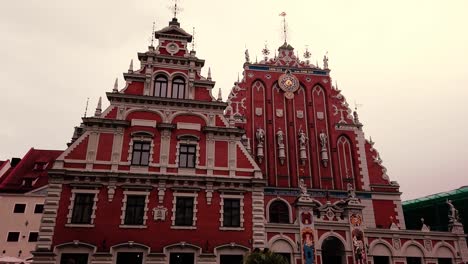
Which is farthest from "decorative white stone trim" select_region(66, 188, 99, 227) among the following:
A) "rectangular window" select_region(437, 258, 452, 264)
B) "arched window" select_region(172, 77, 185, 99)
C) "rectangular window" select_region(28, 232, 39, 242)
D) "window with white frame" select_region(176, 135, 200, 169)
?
"rectangular window" select_region(437, 258, 452, 264)

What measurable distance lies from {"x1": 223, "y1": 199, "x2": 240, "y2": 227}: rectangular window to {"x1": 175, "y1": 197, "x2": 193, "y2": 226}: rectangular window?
1.97 metres

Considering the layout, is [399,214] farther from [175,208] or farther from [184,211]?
[175,208]

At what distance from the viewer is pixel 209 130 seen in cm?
2266

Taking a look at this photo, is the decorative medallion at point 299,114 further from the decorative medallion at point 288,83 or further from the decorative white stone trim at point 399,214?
the decorative white stone trim at point 399,214

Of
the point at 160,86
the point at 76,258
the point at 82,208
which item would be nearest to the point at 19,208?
the point at 82,208

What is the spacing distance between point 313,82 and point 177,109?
49.6 feet

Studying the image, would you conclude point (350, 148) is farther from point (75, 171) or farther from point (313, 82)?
point (75, 171)

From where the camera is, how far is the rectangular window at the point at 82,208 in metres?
19.6

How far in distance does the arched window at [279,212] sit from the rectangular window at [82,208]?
42.9 feet

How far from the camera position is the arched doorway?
2184 cm

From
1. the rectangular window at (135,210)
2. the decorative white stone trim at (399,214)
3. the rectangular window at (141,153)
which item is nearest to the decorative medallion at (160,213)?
the rectangular window at (135,210)

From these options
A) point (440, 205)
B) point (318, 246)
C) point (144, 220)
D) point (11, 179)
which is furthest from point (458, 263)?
point (11, 179)

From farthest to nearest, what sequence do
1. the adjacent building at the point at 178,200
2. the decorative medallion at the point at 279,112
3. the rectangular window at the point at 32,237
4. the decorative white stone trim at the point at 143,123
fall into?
the rectangular window at the point at 32,237 < the decorative medallion at the point at 279,112 < the decorative white stone trim at the point at 143,123 < the adjacent building at the point at 178,200

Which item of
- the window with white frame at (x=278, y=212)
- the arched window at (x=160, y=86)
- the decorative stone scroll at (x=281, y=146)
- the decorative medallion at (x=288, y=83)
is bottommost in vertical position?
the window with white frame at (x=278, y=212)
